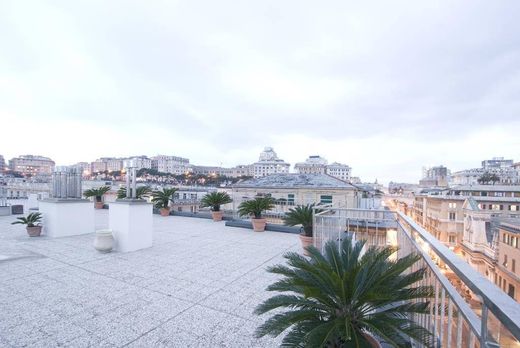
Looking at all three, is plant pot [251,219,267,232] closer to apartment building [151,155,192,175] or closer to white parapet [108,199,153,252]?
white parapet [108,199,153,252]

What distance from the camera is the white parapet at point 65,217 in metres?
8.06

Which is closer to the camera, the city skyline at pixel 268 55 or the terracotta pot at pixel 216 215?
the city skyline at pixel 268 55

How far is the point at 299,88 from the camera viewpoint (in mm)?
24250

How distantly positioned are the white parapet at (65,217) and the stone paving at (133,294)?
2.35ft

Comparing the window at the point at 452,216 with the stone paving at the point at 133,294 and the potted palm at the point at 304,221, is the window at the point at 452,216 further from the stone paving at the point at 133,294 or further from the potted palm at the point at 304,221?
the stone paving at the point at 133,294

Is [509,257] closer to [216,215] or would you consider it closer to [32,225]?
[216,215]

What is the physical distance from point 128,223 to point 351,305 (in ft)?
20.5

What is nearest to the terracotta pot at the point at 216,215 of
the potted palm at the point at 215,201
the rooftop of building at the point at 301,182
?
the potted palm at the point at 215,201

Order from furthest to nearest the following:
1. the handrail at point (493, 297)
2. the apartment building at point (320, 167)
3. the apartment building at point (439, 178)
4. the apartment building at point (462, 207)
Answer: the apartment building at point (320, 167) → the apartment building at point (439, 178) → the apartment building at point (462, 207) → the handrail at point (493, 297)

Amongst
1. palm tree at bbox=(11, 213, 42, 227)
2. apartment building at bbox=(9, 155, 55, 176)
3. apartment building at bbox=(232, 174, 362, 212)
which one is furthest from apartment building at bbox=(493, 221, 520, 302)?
apartment building at bbox=(9, 155, 55, 176)

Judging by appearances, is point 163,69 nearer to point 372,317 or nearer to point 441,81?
point 441,81

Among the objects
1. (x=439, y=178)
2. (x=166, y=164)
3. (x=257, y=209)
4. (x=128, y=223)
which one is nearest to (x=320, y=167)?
(x=439, y=178)

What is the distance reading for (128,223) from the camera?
648cm

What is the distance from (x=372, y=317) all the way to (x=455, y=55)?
699 inches
